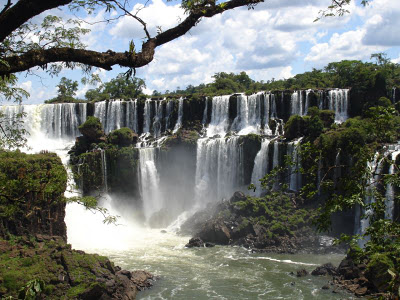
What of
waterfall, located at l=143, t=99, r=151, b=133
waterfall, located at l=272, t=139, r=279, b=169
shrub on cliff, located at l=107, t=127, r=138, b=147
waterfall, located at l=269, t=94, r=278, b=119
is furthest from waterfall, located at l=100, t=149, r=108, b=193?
waterfall, located at l=269, t=94, r=278, b=119

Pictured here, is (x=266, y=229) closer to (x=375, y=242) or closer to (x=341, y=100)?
(x=341, y=100)

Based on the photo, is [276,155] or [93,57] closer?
[93,57]

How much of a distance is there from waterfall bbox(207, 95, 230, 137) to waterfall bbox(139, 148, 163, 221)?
640 centimetres

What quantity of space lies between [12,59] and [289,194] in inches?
949

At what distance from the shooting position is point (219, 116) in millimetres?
36062

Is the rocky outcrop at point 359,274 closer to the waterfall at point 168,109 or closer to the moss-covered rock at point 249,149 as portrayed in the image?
the moss-covered rock at point 249,149

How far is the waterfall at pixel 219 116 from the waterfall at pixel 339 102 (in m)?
8.34

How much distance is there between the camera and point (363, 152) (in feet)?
18.3

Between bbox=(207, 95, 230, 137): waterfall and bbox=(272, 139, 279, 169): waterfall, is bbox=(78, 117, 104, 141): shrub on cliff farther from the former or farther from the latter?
bbox=(272, 139, 279, 169): waterfall

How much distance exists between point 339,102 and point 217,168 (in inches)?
421

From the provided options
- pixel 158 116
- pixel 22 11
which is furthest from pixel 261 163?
pixel 22 11

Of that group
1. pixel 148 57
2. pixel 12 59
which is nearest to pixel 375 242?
pixel 148 57

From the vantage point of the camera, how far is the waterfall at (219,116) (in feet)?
116

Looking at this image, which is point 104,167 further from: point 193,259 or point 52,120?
point 193,259
